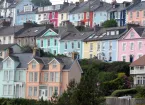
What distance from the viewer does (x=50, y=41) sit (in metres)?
102

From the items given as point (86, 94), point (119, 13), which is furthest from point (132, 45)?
point (86, 94)

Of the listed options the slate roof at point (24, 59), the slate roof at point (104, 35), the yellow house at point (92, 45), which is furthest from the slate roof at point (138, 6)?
the slate roof at point (24, 59)

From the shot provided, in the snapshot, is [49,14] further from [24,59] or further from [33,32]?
[24,59]

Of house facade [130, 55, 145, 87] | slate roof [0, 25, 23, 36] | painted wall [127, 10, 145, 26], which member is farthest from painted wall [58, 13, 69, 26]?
house facade [130, 55, 145, 87]

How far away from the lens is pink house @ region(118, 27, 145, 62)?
88.4 meters

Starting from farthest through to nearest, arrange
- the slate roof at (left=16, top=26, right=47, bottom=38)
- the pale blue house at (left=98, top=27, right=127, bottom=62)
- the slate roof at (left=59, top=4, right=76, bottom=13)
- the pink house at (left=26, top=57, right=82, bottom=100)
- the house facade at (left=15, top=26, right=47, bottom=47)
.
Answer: the slate roof at (left=59, top=4, right=76, bottom=13)
the slate roof at (left=16, top=26, right=47, bottom=38)
the house facade at (left=15, top=26, right=47, bottom=47)
the pale blue house at (left=98, top=27, right=127, bottom=62)
the pink house at (left=26, top=57, right=82, bottom=100)

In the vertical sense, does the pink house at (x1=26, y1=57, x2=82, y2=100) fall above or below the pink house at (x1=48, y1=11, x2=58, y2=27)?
below

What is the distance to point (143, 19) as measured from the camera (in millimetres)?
106688

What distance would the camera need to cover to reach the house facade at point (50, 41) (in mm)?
100938

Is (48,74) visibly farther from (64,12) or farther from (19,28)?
(64,12)

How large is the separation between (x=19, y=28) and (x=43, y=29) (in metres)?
6.52

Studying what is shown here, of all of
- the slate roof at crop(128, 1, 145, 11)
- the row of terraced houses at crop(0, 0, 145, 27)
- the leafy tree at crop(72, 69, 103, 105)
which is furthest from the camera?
the row of terraced houses at crop(0, 0, 145, 27)

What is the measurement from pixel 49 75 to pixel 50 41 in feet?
83.5

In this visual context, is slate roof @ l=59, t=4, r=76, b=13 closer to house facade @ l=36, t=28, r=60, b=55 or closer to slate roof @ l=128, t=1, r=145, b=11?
slate roof @ l=128, t=1, r=145, b=11
